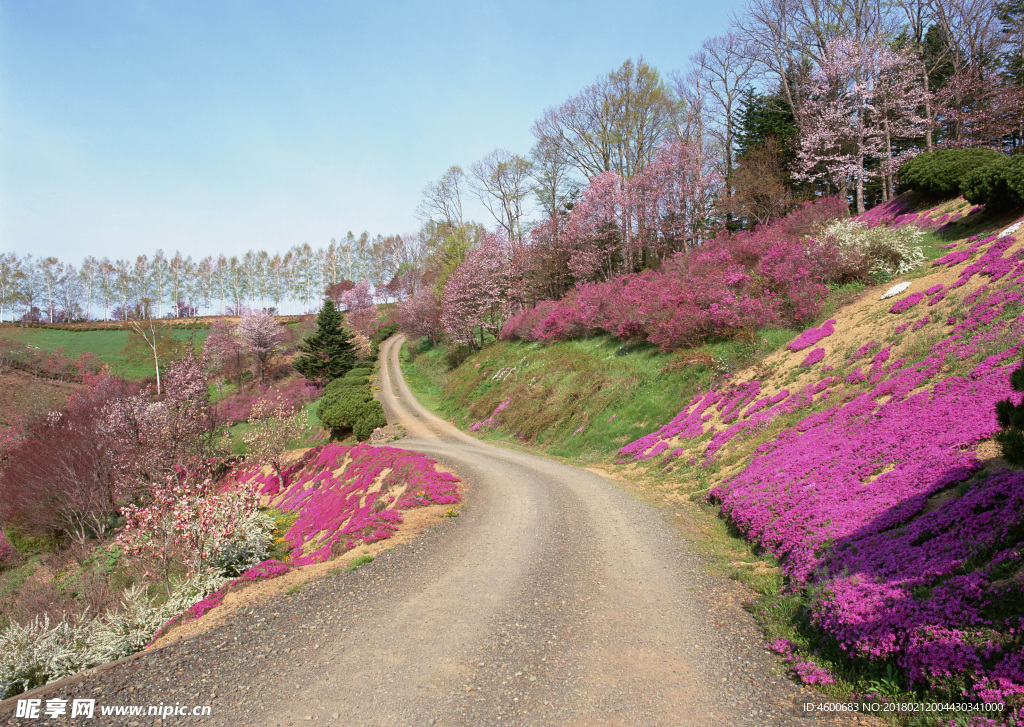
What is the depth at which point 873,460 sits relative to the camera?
856cm

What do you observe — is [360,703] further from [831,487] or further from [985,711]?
[831,487]

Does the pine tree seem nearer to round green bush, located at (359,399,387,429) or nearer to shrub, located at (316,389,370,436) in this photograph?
shrub, located at (316,389,370,436)

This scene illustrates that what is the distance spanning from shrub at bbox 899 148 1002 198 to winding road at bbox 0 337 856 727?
80.2ft

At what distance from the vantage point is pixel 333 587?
8.09 metres

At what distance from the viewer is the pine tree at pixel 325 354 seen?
153 ft

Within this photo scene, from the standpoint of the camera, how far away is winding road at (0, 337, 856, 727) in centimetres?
492

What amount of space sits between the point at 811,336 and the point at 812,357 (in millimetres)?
1788

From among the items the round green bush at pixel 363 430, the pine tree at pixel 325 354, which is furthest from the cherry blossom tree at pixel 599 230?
the pine tree at pixel 325 354

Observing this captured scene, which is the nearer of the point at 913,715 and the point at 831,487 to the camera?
the point at 913,715

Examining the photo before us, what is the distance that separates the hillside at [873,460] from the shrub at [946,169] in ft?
5.22

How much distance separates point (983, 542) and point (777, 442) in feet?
23.4

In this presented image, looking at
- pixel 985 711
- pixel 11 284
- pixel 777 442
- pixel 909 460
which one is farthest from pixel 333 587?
pixel 11 284

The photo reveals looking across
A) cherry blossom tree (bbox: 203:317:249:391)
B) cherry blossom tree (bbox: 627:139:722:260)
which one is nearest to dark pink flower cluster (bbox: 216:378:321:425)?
cherry blossom tree (bbox: 203:317:249:391)

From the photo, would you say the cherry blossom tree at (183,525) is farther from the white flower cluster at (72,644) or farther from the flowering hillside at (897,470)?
the flowering hillside at (897,470)
